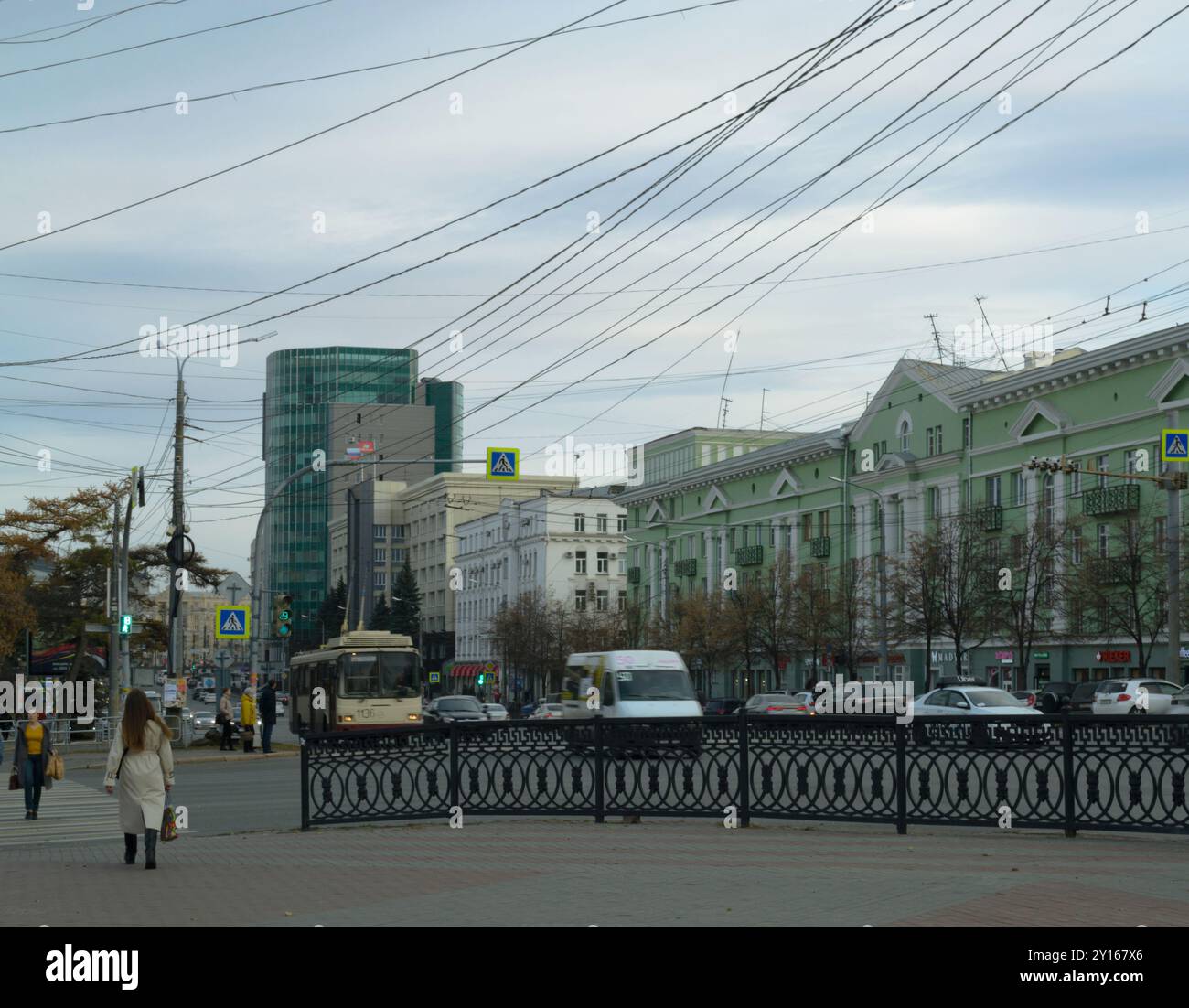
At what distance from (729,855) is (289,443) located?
166 metres

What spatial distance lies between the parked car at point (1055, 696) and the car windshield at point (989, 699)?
6760 mm

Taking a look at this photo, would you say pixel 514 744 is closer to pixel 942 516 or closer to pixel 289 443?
pixel 942 516

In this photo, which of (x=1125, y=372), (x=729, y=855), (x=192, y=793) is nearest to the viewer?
(x=729, y=855)

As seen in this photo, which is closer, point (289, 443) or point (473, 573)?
point (473, 573)

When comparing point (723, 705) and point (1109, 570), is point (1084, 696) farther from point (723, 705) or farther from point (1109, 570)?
point (723, 705)

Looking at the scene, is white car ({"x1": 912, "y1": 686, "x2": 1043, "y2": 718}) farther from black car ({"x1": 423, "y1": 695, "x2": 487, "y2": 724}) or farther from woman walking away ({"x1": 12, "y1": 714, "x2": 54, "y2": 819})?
woman walking away ({"x1": 12, "y1": 714, "x2": 54, "y2": 819})

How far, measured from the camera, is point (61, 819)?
21.3 m

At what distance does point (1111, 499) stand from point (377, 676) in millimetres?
27550

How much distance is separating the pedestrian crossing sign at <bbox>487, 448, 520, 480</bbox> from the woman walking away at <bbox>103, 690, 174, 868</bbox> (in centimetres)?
1727

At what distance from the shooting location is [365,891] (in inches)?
457

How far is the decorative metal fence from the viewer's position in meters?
14.6

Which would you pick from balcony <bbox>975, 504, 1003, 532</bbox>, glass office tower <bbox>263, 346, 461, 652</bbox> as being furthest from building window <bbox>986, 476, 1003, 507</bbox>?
glass office tower <bbox>263, 346, 461, 652</bbox>

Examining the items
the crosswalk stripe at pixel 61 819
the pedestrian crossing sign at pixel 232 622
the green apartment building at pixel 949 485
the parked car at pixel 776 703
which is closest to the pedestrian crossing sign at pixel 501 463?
the pedestrian crossing sign at pixel 232 622

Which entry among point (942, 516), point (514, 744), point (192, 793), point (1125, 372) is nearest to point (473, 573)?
point (942, 516)
